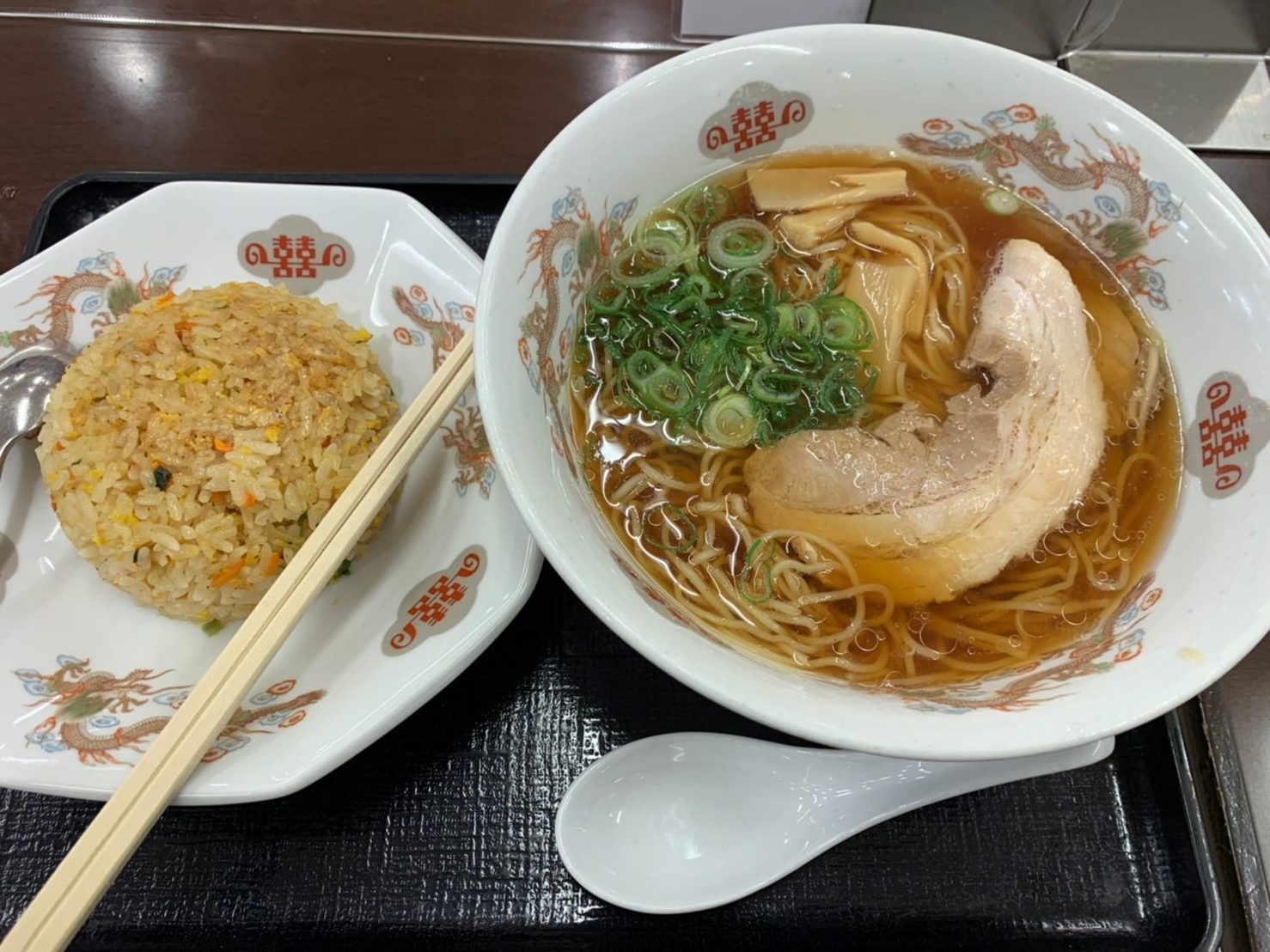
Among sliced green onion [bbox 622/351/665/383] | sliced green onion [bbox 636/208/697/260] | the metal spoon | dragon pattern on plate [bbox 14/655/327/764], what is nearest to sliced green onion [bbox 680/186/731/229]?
sliced green onion [bbox 636/208/697/260]

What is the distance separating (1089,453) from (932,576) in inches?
13.2

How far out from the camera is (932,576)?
117 centimetres

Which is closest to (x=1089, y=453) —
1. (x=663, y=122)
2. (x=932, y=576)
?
(x=932, y=576)

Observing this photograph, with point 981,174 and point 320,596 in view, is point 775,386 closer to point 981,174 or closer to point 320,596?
point 981,174

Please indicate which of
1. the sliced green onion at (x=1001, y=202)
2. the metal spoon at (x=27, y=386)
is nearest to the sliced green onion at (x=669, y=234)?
the sliced green onion at (x=1001, y=202)

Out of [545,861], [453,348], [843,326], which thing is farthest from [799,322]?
[545,861]

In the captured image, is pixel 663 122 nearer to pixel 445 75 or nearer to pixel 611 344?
pixel 611 344

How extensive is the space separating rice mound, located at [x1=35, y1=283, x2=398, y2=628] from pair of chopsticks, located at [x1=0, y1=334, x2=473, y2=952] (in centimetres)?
13

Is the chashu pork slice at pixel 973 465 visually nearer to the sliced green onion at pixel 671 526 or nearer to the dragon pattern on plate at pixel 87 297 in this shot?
the sliced green onion at pixel 671 526

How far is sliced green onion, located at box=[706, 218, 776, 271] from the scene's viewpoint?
1367 mm

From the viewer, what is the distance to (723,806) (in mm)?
1225

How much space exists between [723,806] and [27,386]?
4.62 ft

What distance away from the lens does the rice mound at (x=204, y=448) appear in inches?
50.3

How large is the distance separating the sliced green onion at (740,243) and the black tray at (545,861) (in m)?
0.72
